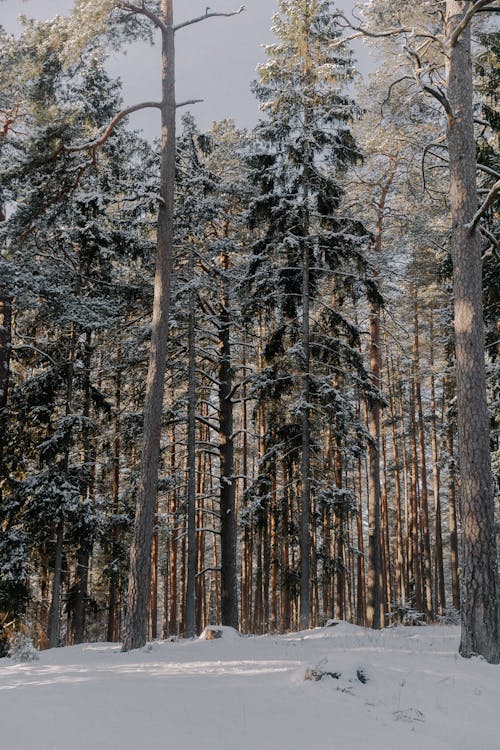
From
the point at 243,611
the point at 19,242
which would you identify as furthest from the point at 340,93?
the point at 243,611

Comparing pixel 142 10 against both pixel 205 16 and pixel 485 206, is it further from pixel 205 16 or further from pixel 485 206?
pixel 485 206

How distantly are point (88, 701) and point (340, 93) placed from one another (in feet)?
47.6

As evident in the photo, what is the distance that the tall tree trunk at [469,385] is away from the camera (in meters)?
7.33

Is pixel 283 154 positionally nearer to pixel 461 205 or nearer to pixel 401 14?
pixel 401 14

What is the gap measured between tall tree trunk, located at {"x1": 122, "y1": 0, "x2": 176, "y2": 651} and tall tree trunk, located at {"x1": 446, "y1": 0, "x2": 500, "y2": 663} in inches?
195

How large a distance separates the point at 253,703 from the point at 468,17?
28.9 feet

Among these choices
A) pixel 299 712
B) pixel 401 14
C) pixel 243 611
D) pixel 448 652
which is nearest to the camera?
pixel 299 712

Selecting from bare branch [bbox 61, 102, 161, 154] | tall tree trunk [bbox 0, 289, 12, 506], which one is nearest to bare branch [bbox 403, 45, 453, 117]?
bare branch [bbox 61, 102, 161, 154]

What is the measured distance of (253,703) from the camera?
488 cm

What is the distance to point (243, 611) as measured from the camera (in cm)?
2984

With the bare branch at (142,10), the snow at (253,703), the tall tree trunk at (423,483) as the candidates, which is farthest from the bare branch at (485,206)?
the tall tree trunk at (423,483)

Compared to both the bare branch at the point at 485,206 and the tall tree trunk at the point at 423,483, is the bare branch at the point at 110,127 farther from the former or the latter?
the tall tree trunk at the point at 423,483

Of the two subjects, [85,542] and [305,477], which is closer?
[305,477]

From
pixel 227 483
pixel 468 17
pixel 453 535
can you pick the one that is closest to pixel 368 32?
pixel 468 17
